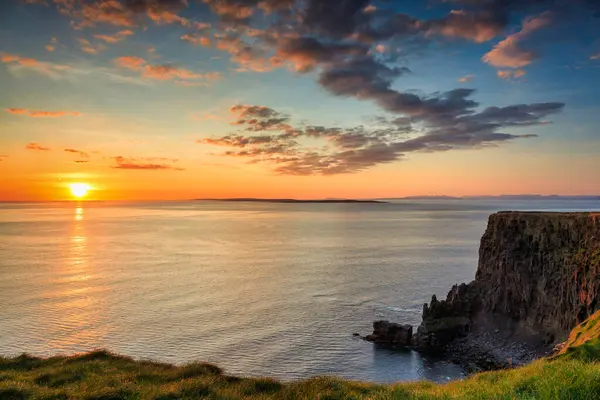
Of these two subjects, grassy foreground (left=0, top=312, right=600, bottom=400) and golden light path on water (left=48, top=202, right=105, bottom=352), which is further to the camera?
golden light path on water (left=48, top=202, right=105, bottom=352)

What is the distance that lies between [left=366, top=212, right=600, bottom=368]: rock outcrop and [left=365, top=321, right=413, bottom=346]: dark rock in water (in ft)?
4.47

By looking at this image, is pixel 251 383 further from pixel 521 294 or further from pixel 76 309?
pixel 76 309

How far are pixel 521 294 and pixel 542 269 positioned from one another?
4376 millimetres

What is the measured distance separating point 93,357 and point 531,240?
5460 centimetres

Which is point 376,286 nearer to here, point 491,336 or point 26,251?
point 491,336

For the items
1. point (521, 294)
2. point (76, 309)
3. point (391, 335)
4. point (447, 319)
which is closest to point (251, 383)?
Result: point (391, 335)

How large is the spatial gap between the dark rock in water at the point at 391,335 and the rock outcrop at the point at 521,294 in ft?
4.47

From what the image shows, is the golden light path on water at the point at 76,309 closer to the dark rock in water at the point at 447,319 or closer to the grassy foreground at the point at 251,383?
the grassy foreground at the point at 251,383

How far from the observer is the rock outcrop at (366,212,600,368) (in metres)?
46.4

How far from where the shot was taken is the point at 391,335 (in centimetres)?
5416

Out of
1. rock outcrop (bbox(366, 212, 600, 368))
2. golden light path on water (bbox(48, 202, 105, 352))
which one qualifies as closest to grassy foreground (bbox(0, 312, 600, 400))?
rock outcrop (bbox(366, 212, 600, 368))

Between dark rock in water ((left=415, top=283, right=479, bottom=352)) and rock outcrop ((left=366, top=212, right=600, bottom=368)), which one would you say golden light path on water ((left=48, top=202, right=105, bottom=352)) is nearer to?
dark rock in water ((left=415, top=283, right=479, bottom=352))

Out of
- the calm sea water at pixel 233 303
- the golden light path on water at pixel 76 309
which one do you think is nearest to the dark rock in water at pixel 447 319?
the calm sea water at pixel 233 303

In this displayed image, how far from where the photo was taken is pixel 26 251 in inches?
5197
